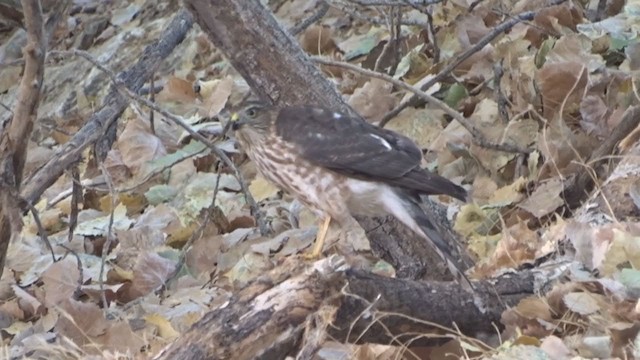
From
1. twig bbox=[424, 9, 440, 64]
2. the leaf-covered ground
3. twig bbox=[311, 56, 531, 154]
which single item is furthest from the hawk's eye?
twig bbox=[424, 9, 440, 64]

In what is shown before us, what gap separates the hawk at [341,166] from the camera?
149 inches

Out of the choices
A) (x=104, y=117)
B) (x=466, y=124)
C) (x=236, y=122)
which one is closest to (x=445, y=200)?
(x=466, y=124)

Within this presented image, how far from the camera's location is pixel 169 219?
5.48 m

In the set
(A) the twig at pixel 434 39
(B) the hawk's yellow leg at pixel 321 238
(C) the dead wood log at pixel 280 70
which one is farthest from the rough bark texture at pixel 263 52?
(A) the twig at pixel 434 39

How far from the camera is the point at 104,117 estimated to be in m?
4.51

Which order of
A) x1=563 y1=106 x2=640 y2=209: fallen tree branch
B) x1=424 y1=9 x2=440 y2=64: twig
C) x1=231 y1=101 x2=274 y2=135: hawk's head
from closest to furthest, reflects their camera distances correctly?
1. x1=231 y1=101 x2=274 y2=135: hawk's head
2. x1=563 y1=106 x2=640 y2=209: fallen tree branch
3. x1=424 y1=9 x2=440 y2=64: twig

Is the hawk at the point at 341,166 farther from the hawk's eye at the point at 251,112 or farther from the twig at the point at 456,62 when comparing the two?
the twig at the point at 456,62

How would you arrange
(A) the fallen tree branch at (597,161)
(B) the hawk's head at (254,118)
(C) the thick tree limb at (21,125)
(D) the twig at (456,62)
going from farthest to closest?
1. (D) the twig at (456,62)
2. (A) the fallen tree branch at (597,161)
3. (B) the hawk's head at (254,118)
4. (C) the thick tree limb at (21,125)

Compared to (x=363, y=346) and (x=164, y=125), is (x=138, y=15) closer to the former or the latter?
(x=164, y=125)

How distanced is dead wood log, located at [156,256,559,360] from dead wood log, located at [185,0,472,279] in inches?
26.9

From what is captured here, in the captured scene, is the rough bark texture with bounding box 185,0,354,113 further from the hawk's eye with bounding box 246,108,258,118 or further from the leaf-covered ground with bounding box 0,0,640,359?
the leaf-covered ground with bounding box 0,0,640,359

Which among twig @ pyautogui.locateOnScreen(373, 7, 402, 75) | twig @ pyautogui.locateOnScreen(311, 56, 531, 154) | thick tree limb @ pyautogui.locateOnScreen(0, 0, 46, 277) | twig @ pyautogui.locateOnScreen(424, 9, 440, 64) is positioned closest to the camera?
thick tree limb @ pyautogui.locateOnScreen(0, 0, 46, 277)

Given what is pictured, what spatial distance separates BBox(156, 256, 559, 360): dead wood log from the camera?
2947 mm

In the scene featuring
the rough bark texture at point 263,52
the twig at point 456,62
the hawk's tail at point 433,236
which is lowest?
the twig at point 456,62
